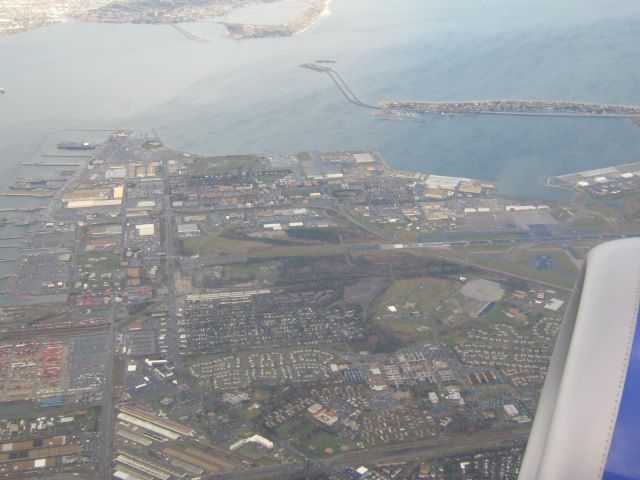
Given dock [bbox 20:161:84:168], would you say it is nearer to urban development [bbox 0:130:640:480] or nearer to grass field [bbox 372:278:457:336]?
urban development [bbox 0:130:640:480]

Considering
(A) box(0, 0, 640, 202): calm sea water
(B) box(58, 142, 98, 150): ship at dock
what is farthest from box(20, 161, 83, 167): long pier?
(B) box(58, 142, 98, 150): ship at dock

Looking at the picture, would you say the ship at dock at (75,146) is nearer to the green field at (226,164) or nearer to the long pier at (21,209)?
the green field at (226,164)

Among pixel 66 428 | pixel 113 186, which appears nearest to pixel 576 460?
pixel 66 428

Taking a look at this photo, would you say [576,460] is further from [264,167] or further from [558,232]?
[264,167]

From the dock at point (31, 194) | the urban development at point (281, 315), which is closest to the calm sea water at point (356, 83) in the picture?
the dock at point (31, 194)

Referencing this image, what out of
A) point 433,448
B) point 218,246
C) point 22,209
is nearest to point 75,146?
point 22,209
